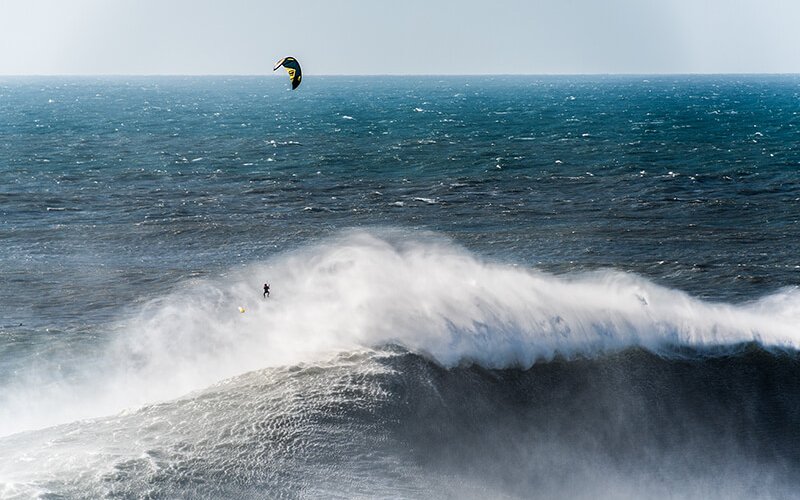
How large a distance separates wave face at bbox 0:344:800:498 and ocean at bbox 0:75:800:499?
0.21ft

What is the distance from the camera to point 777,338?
26547mm

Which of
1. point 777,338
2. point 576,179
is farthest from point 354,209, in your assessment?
point 777,338

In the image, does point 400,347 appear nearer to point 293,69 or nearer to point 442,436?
point 442,436

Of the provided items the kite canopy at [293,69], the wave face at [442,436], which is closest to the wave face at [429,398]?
the wave face at [442,436]

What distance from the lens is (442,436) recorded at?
1992cm

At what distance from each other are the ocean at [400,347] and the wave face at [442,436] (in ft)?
0.21

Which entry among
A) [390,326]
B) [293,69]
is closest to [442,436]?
[390,326]

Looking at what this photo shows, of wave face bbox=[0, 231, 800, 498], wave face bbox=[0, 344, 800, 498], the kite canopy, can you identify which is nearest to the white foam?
wave face bbox=[0, 231, 800, 498]

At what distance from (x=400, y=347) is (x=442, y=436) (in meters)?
3.83

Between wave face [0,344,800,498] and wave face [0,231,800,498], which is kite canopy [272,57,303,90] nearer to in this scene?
wave face [0,231,800,498]

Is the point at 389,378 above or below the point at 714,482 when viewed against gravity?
above

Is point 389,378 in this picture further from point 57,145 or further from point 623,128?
point 623,128

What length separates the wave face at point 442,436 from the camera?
57.0ft

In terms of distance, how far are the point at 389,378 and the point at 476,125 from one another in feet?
334
